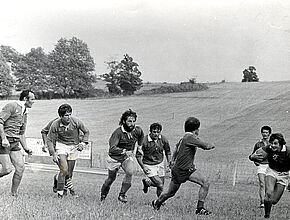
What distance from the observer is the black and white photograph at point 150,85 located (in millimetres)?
7172

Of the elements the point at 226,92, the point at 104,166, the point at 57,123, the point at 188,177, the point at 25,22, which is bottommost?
the point at 104,166

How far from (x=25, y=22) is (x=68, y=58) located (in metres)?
1.35

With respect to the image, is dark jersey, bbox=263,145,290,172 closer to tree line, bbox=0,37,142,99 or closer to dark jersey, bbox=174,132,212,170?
dark jersey, bbox=174,132,212,170

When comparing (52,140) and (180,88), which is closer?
(52,140)

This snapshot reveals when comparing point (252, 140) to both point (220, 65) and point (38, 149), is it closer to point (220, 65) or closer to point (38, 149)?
point (220, 65)

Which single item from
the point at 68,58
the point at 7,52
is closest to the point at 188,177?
the point at 68,58

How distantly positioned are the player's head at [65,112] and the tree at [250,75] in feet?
14.2

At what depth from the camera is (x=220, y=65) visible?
9.65 meters

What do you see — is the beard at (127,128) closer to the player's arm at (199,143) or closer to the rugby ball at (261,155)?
the player's arm at (199,143)

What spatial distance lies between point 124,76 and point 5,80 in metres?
3.22

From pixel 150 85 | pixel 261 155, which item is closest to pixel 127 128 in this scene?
pixel 261 155

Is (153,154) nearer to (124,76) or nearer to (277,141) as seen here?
(277,141)

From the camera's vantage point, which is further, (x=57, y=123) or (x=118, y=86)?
(x=118, y=86)

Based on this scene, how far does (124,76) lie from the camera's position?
10.5 meters
